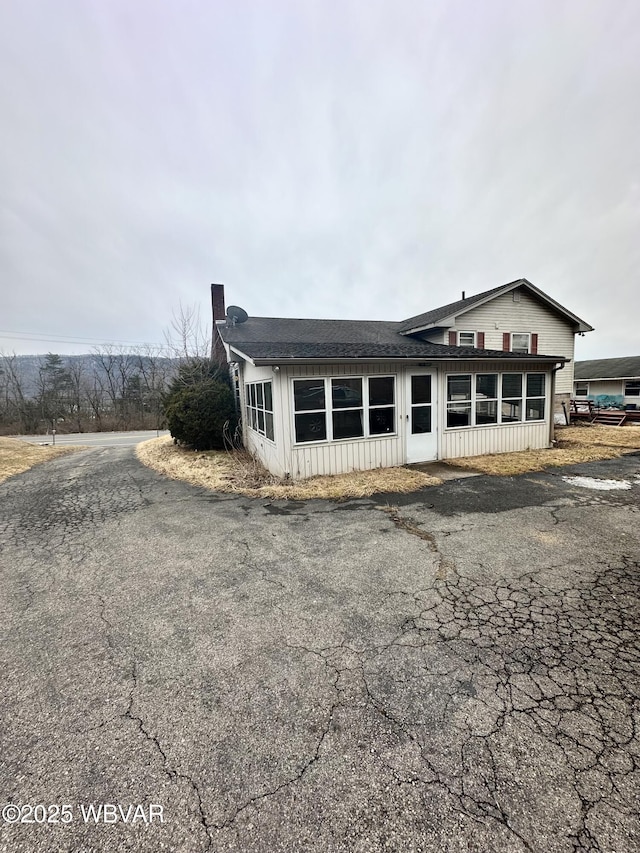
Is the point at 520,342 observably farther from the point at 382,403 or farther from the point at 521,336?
the point at 382,403

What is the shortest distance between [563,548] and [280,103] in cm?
1667

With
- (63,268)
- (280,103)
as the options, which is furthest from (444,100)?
(63,268)

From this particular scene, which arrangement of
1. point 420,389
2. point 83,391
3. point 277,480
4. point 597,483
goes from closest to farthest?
1. point 597,483
2. point 277,480
3. point 420,389
4. point 83,391

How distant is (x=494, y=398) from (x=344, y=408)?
473 cm

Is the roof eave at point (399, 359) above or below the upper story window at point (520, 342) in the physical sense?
below

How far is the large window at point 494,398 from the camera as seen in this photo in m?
9.39

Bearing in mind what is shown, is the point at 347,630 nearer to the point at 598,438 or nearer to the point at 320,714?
the point at 320,714

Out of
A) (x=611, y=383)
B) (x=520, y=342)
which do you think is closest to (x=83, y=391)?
(x=520, y=342)

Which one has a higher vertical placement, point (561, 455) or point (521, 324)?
point (521, 324)

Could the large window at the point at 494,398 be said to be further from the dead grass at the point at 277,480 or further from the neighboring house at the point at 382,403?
the dead grass at the point at 277,480

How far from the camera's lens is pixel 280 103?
12.8m

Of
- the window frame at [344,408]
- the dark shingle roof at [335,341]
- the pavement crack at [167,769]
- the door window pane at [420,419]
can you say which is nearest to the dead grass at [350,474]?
the window frame at [344,408]

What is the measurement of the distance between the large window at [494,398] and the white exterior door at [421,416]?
0.57 meters

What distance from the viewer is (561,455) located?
9758mm
